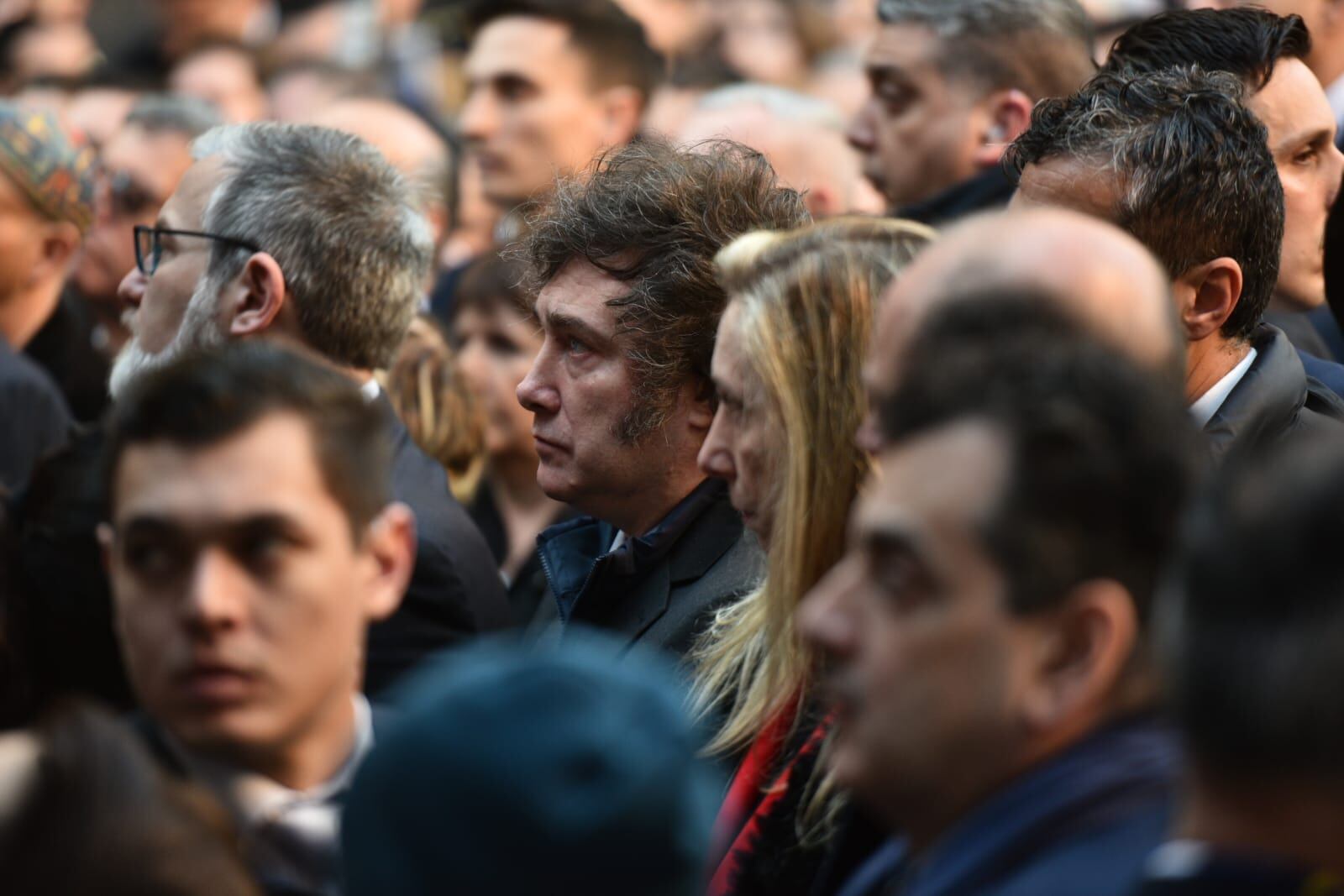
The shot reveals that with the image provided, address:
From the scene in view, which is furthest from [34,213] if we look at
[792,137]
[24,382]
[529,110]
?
[792,137]

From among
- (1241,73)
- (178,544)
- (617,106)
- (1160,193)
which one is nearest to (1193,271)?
(1160,193)

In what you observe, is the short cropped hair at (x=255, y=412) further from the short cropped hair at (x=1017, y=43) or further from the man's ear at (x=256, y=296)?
the short cropped hair at (x=1017, y=43)

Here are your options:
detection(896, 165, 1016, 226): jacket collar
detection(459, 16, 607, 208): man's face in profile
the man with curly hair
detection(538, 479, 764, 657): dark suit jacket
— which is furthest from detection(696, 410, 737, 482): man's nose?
detection(459, 16, 607, 208): man's face in profile

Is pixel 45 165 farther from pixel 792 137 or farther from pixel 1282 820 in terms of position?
pixel 1282 820

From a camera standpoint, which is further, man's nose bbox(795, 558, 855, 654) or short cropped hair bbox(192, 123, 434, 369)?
short cropped hair bbox(192, 123, 434, 369)

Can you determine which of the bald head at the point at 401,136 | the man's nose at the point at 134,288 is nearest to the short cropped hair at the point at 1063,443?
the man's nose at the point at 134,288

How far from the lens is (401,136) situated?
707 centimetres

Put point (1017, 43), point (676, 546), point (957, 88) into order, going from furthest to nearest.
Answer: point (957, 88) < point (1017, 43) < point (676, 546)

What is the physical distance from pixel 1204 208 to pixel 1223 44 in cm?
77

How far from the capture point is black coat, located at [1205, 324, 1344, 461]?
3.12 m

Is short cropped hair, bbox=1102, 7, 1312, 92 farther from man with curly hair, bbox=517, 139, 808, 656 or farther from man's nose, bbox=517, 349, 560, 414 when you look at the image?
man's nose, bbox=517, 349, 560, 414

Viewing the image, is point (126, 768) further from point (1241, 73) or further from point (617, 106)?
point (617, 106)

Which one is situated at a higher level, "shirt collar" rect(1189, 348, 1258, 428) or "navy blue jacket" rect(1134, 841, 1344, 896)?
"navy blue jacket" rect(1134, 841, 1344, 896)

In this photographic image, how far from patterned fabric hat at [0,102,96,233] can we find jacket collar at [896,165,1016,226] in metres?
2.75
